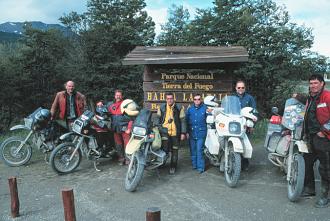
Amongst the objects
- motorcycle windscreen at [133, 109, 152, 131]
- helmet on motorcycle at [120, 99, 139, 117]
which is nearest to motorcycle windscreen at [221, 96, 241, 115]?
motorcycle windscreen at [133, 109, 152, 131]

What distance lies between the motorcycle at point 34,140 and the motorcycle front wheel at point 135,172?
220 cm

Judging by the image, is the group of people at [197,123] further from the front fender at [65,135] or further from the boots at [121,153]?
the front fender at [65,135]

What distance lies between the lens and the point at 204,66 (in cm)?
970

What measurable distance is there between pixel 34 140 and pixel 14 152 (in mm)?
488

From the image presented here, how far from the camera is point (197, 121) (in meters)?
6.87

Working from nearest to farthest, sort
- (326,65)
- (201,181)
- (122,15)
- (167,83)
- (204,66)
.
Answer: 1. (201,181)
2. (167,83)
3. (204,66)
4. (326,65)
5. (122,15)

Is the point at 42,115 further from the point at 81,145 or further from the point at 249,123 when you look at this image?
the point at 249,123

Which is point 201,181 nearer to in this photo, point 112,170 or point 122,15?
point 112,170

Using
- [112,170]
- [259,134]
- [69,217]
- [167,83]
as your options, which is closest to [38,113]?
[112,170]

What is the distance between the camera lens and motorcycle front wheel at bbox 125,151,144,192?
564 cm

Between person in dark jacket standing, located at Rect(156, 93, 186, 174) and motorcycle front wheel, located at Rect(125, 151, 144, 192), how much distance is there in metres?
0.99

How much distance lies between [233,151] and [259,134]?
527 cm

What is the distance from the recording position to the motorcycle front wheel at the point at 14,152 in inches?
287

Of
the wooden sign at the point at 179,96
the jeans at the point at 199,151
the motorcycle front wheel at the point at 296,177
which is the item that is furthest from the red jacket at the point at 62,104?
the motorcycle front wheel at the point at 296,177
